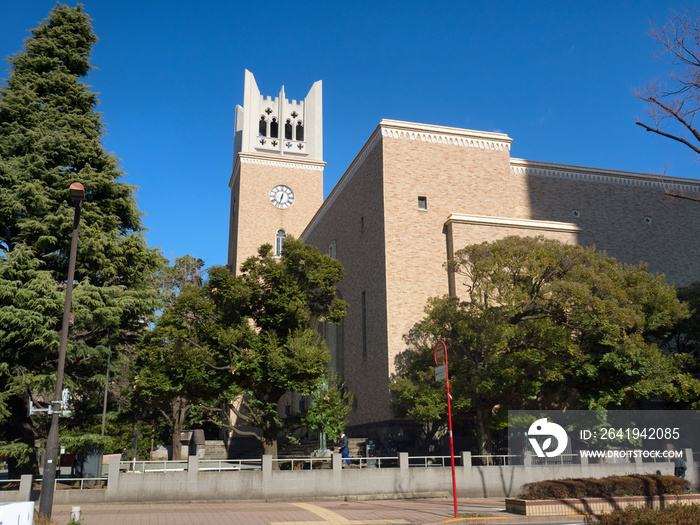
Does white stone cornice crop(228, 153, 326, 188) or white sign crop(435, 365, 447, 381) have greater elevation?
white stone cornice crop(228, 153, 326, 188)

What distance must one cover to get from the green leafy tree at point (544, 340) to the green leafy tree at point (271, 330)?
3.84 m

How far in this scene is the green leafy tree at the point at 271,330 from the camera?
18.5 m

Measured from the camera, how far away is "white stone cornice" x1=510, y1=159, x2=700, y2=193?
98.0 feet

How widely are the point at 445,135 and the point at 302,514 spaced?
1940cm

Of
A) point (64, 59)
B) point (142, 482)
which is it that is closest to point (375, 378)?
A: point (142, 482)

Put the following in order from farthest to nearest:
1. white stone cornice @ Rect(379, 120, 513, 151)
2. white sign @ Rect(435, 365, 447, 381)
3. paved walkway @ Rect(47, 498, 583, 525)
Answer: white stone cornice @ Rect(379, 120, 513, 151) < white sign @ Rect(435, 365, 447, 381) < paved walkway @ Rect(47, 498, 583, 525)

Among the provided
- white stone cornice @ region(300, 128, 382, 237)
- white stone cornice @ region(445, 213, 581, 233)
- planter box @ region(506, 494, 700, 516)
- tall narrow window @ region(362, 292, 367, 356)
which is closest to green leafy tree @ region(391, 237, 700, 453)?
white stone cornice @ region(445, 213, 581, 233)

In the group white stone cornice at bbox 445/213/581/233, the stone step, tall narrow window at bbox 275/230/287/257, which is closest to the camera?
white stone cornice at bbox 445/213/581/233

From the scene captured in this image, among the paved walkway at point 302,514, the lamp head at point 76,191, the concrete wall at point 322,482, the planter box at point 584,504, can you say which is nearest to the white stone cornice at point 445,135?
the concrete wall at point 322,482

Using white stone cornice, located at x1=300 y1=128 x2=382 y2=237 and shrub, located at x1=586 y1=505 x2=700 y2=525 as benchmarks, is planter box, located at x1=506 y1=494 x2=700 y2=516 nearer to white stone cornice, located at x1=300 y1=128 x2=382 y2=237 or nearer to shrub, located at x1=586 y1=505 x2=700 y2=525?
shrub, located at x1=586 y1=505 x2=700 y2=525

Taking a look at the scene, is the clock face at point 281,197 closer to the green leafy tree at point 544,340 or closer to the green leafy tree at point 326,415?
the green leafy tree at point 544,340

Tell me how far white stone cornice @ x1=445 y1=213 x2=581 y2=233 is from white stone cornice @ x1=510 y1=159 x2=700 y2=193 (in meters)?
4.38

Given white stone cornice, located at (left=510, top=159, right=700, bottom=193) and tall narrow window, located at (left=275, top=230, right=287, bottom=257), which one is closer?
white stone cornice, located at (left=510, top=159, right=700, bottom=193)

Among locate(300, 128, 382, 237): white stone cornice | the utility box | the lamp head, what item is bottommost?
the utility box
